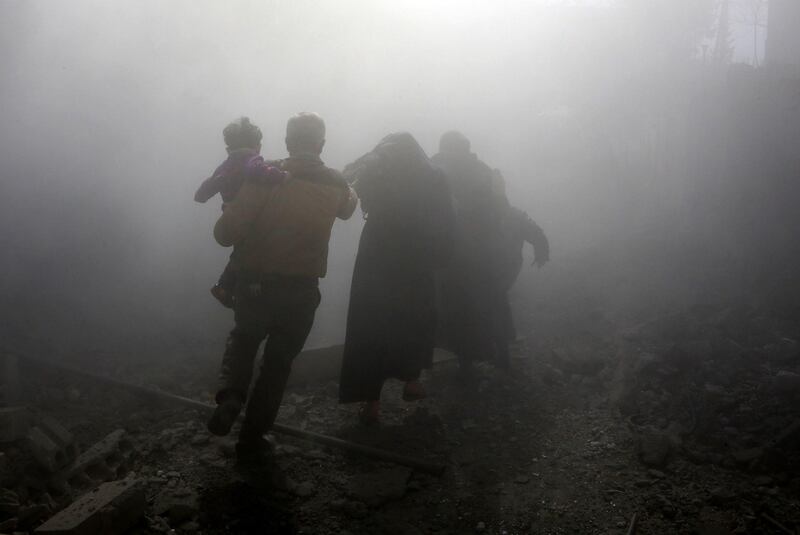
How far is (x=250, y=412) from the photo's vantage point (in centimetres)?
312

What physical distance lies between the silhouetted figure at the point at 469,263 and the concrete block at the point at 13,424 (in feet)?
8.96

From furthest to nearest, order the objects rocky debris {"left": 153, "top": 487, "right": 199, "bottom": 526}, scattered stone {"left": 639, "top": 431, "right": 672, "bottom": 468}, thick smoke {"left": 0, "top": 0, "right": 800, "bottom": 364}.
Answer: thick smoke {"left": 0, "top": 0, "right": 800, "bottom": 364}
scattered stone {"left": 639, "top": 431, "right": 672, "bottom": 468}
rocky debris {"left": 153, "top": 487, "right": 199, "bottom": 526}

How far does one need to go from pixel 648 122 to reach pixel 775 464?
1231 centimetres

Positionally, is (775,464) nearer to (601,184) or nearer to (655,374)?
(655,374)

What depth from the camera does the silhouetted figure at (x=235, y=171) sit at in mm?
2967

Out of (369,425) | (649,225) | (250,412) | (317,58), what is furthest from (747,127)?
(250,412)

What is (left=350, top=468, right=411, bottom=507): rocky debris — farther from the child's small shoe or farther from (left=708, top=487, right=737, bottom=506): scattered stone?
(left=708, top=487, right=737, bottom=506): scattered stone

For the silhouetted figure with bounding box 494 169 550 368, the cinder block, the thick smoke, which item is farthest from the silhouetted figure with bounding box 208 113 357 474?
the thick smoke

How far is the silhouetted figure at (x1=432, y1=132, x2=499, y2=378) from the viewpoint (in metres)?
4.54

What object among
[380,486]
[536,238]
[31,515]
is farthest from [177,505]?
[536,238]

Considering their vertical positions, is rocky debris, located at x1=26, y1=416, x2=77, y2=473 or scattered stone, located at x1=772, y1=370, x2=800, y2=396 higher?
scattered stone, located at x1=772, y1=370, x2=800, y2=396

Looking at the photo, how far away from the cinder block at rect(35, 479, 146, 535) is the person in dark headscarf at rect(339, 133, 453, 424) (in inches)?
57.5

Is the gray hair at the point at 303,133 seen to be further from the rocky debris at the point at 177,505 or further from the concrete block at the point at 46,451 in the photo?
the concrete block at the point at 46,451

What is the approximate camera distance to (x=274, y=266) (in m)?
3.00
